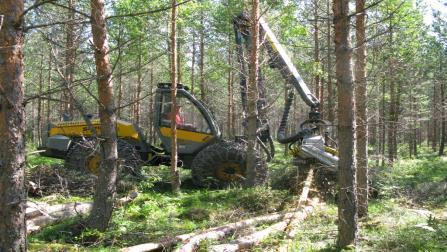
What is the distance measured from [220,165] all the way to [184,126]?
1.46 meters

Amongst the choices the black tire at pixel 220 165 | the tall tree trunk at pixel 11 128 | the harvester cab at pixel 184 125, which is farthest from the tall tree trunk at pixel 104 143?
the harvester cab at pixel 184 125

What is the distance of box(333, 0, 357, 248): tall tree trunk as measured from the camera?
5.12m

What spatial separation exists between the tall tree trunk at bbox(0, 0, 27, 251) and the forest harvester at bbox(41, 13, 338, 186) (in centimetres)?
670

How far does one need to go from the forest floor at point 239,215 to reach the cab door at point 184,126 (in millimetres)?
1067

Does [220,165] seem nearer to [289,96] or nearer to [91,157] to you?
[289,96]

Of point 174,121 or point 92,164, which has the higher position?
point 174,121

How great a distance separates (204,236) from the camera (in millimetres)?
5902

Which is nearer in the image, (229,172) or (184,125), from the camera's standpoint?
(229,172)

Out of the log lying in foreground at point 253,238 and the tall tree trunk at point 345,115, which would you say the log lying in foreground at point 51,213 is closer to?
the log lying in foreground at point 253,238

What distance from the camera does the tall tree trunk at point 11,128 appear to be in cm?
325

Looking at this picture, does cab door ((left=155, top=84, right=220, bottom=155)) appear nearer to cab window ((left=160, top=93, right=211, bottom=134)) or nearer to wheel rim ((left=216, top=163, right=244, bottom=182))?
cab window ((left=160, top=93, right=211, bottom=134))

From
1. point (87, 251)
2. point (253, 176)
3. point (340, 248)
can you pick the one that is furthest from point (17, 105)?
point (253, 176)

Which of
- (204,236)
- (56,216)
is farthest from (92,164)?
(204,236)

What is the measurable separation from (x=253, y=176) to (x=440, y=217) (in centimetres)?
383
